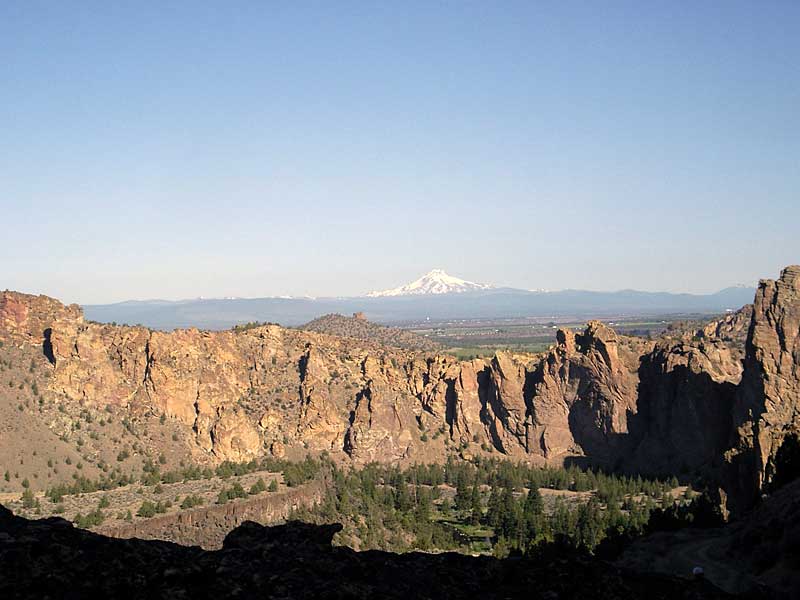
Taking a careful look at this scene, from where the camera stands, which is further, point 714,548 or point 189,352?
point 189,352

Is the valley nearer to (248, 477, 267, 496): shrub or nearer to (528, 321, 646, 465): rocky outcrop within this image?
(528, 321, 646, 465): rocky outcrop

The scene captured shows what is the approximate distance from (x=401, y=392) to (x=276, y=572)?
84.2 metres

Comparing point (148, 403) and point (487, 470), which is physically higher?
point (148, 403)

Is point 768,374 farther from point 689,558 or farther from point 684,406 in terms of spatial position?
point 689,558

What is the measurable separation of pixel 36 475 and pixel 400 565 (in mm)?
63523

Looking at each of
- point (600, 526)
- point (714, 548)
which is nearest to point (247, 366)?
point (600, 526)

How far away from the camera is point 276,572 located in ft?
66.1

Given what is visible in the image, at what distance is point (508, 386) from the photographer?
328 feet

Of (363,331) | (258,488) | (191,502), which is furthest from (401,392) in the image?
(363,331)

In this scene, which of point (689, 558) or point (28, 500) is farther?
point (28, 500)

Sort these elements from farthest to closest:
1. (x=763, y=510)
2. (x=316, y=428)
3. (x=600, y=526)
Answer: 1. (x=316, y=428)
2. (x=600, y=526)
3. (x=763, y=510)

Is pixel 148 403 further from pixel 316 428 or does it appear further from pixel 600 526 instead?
pixel 600 526

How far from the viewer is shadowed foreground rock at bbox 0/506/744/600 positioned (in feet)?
59.4

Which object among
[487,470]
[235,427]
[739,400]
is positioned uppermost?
[739,400]
